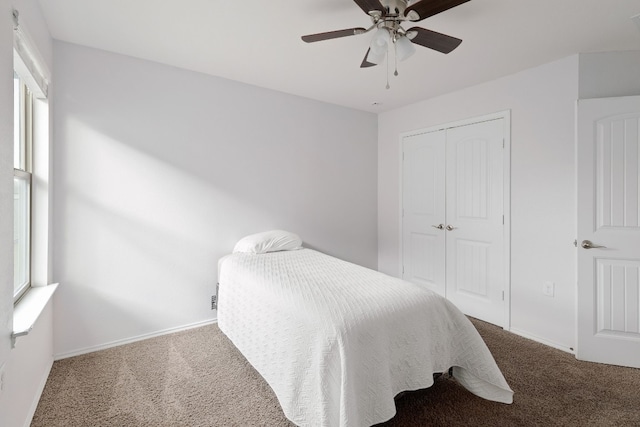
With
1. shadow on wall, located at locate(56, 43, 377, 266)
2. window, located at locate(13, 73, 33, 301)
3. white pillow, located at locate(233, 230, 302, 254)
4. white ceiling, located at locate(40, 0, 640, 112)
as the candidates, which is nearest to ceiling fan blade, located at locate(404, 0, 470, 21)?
white ceiling, located at locate(40, 0, 640, 112)

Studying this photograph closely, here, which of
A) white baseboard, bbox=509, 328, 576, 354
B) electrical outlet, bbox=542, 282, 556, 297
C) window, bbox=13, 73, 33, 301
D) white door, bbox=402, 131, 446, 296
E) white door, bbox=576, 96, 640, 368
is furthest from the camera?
white door, bbox=402, 131, 446, 296

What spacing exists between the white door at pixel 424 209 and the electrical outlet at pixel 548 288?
1014 mm

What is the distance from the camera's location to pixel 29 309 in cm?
179

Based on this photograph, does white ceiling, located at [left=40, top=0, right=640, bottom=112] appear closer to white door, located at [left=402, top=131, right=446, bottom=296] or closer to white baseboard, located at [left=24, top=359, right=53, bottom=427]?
white door, located at [left=402, top=131, right=446, bottom=296]

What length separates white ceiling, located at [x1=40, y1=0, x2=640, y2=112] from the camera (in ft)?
6.38

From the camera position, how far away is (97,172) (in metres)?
2.51

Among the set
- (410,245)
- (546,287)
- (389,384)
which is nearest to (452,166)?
(410,245)

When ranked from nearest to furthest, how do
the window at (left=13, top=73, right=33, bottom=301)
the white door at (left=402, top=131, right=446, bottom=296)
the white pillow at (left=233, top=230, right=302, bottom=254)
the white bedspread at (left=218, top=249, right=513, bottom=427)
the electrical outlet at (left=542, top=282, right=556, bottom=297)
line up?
the white bedspread at (left=218, top=249, right=513, bottom=427)
the window at (left=13, top=73, right=33, bottom=301)
the electrical outlet at (left=542, top=282, right=556, bottom=297)
the white pillow at (left=233, top=230, right=302, bottom=254)
the white door at (left=402, top=131, right=446, bottom=296)

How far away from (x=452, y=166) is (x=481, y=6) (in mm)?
1793

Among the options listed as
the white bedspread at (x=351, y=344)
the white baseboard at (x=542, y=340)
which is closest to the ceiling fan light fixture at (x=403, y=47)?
the white bedspread at (x=351, y=344)

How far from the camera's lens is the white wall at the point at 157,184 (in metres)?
2.42

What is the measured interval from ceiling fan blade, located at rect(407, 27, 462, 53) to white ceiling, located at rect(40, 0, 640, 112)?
0.91 ft

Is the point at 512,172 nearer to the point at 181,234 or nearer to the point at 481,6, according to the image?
the point at 481,6

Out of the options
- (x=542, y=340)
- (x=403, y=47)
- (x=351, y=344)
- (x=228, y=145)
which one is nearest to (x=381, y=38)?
(x=403, y=47)
